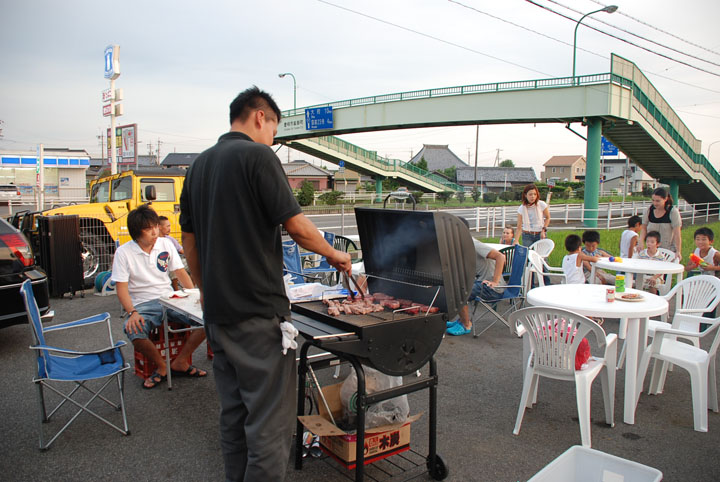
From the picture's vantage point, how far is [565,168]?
9800 cm

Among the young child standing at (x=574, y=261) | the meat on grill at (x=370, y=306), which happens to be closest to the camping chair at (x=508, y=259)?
the young child standing at (x=574, y=261)

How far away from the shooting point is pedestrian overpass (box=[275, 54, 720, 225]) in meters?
19.1

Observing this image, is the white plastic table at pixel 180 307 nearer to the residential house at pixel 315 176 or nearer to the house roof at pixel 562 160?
the residential house at pixel 315 176

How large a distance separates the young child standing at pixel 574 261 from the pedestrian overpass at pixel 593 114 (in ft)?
49.9

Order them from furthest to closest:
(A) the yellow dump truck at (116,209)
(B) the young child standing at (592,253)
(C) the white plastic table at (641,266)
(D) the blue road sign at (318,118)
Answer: (D) the blue road sign at (318,118), (A) the yellow dump truck at (116,209), (B) the young child standing at (592,253), (C) the white plastic table at (641,266)

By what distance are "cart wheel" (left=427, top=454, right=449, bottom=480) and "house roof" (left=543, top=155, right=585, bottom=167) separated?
341ft

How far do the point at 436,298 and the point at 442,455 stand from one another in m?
1.00

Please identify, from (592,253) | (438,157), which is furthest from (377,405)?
(438,157)

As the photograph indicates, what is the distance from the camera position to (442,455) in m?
3.04

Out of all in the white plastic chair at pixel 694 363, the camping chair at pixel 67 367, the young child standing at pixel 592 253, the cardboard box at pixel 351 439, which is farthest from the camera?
the young child standing at pixel 592 253

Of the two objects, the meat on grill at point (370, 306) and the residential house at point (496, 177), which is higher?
the residential house at point (496, 177)

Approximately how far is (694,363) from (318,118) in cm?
2961

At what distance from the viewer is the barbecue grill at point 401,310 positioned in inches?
96.4

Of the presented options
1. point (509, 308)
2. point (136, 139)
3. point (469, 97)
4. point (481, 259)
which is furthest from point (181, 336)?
point (469, 97)
